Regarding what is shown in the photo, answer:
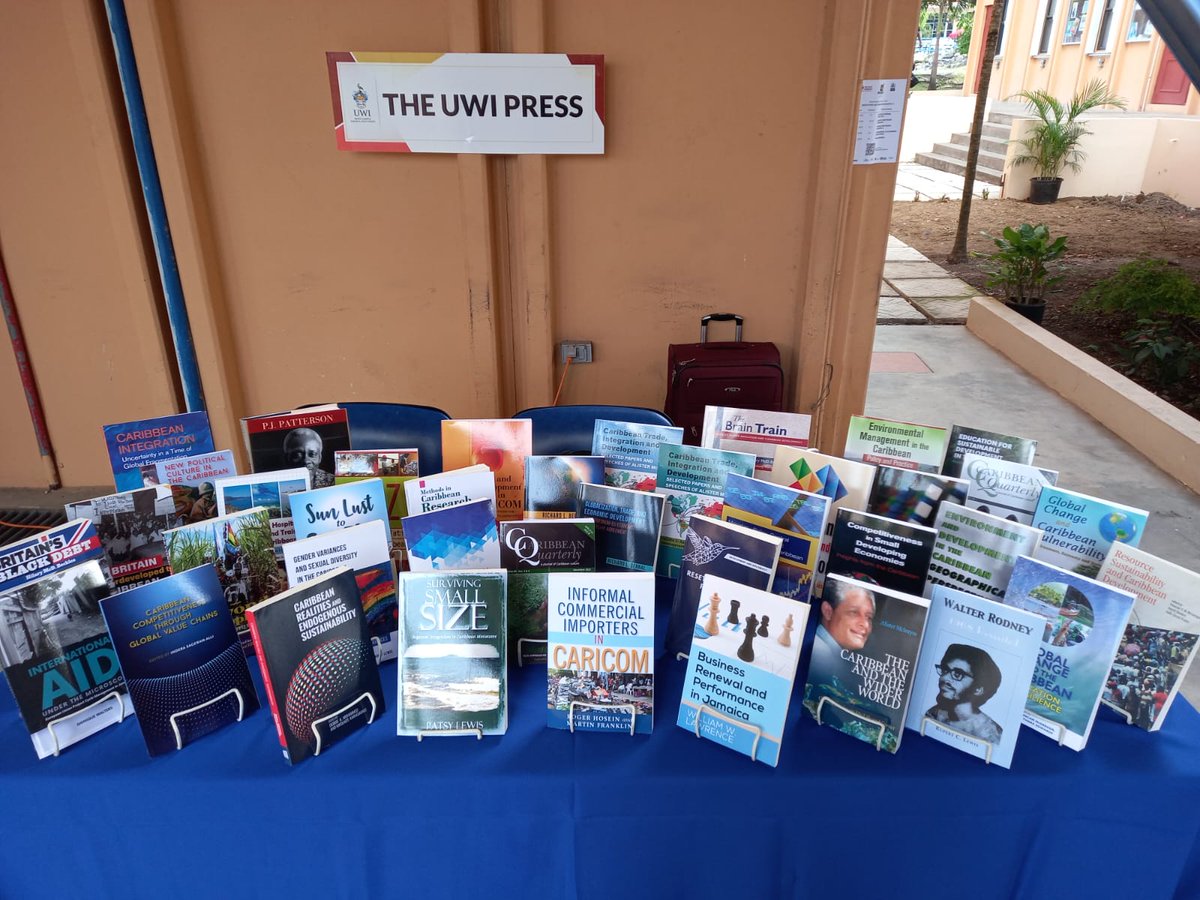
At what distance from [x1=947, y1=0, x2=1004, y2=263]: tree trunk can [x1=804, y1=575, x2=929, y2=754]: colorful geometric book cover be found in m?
7.73

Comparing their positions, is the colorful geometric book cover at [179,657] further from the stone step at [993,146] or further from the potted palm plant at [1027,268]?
the stone step at [993,146]

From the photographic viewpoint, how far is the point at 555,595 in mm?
1515

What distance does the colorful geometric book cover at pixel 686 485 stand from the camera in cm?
189

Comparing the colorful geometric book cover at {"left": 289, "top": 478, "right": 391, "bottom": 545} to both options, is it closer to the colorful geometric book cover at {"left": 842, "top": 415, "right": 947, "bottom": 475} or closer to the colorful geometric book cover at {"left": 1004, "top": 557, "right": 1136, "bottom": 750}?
the colorful geometric book cover at {"left": 842, "top": 415, "right": 947, "bottom": 475}

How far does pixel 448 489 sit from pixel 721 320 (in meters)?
2.30

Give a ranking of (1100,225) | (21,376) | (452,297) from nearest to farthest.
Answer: (452,297) < (21,376) < (1100,225)

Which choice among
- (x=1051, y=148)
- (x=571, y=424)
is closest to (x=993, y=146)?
(x=1051, y=148)

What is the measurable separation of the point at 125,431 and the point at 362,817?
1122mm

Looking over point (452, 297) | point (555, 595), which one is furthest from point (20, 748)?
point (452, 297)

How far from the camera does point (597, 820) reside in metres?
1.44

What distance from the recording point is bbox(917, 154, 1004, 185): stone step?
12914 mm

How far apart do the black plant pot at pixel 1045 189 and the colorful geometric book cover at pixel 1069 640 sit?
1229 cm

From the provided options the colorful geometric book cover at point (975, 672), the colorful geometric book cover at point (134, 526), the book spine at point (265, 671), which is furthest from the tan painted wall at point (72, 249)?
the colorful geometric book cover at point (975, 672)

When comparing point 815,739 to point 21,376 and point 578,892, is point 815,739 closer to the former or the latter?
point 578,892
